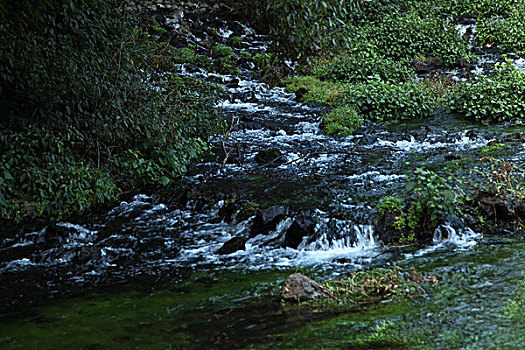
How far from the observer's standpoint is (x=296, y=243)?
7.21 metres

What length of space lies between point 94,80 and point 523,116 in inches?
502

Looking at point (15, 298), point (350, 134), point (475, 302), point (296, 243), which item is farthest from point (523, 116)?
point (15, 298)

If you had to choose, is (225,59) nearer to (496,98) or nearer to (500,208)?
(496,98)

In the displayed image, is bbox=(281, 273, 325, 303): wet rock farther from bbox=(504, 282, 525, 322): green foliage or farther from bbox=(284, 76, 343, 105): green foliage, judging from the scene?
bbox=(284, 76, 343, 105): green foliage

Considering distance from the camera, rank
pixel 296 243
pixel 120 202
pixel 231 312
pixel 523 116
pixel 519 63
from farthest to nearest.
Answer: pixel 519 63 < pixel 523 116 < pixel 120 202 < pixel 296 243 < pixel 231 312

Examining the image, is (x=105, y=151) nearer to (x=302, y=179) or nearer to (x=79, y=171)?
(x=79, y=171)

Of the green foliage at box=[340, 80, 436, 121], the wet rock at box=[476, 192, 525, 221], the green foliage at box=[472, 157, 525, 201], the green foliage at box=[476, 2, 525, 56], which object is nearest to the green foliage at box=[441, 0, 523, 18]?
the green foliage at box=[476, 2, 525, 56]

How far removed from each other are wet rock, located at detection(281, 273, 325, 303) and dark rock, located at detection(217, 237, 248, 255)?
2.36m

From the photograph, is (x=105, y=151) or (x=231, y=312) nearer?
(x=231, y=312)

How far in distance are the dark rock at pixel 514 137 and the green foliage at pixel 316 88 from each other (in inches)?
259

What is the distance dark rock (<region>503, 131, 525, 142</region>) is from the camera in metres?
11.3

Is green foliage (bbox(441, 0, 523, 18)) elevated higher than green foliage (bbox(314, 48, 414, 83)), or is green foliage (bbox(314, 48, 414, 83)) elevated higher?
green foliage (bbox(441, 0, 523, 18))

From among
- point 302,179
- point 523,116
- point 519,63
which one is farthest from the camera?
point 519,63

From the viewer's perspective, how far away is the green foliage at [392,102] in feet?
49.9
